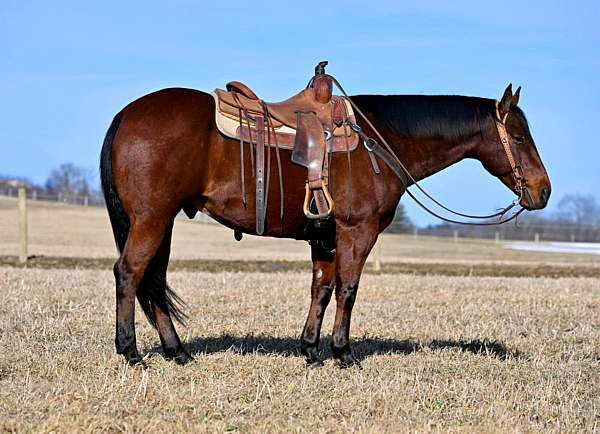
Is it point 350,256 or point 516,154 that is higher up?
point 516,154

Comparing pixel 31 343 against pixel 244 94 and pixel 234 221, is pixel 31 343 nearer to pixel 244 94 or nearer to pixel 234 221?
pixel 234 221

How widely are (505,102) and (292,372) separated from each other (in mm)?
3243

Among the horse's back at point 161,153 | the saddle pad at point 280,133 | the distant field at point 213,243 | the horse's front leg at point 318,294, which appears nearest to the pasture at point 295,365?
the horse's front leg at point 318,294

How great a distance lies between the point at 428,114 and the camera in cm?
758

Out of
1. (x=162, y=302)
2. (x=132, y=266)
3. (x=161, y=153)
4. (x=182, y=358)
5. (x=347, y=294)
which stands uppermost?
(x=161, y=153)

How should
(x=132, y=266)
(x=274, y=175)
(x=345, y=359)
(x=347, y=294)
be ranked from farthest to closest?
(x=345, y=359)
(x=347, y=294)
(x=274, y=175)
(x=132, y=266)

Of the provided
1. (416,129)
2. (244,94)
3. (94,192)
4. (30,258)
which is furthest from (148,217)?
(94,192)

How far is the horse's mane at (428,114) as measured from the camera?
24.7 ft

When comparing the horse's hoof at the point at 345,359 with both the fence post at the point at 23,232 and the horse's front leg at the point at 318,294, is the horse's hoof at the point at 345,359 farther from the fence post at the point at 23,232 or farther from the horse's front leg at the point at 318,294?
the fence post at the point at 23,232

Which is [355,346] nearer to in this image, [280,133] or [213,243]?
[280,133]

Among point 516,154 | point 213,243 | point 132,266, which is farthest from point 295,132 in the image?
point 213,243

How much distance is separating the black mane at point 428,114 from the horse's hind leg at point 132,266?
2.37 metres

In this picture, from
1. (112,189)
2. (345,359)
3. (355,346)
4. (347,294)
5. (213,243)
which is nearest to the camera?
(112,189)

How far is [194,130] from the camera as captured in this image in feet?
21.9
